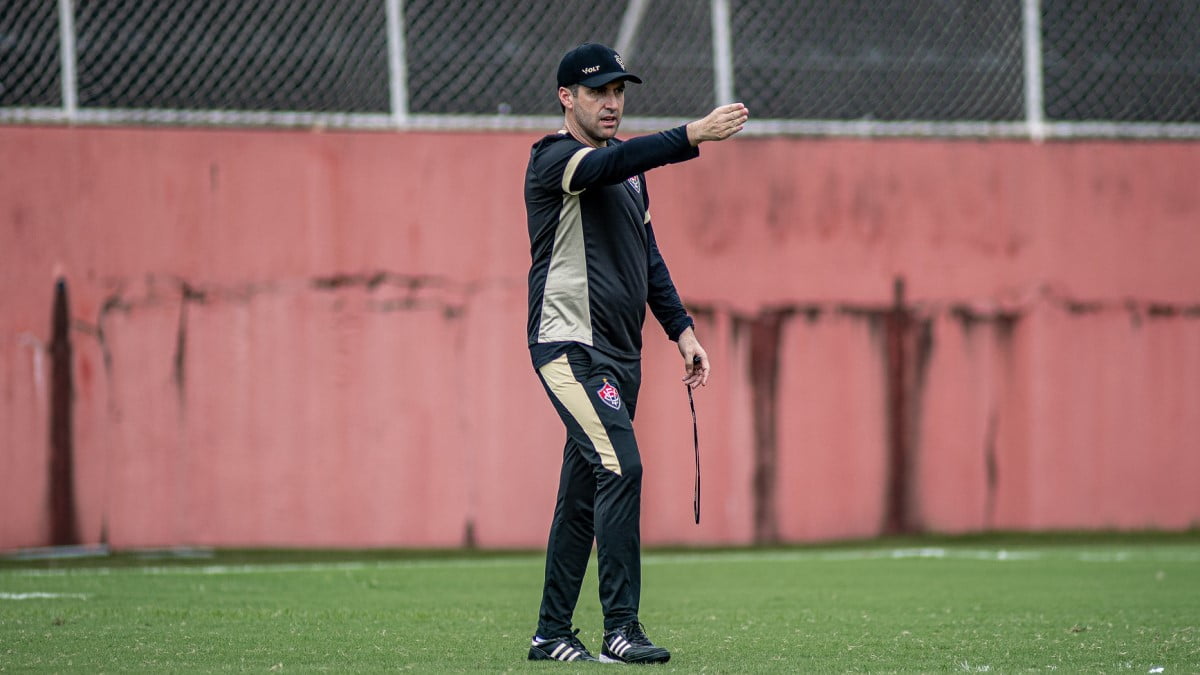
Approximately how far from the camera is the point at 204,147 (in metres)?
9.27

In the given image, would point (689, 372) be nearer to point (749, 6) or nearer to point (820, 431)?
point (820, 431)

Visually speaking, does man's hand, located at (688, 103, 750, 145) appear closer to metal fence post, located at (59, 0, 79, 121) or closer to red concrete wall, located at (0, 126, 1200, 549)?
red concrete wall, located at (0, 126, 1200, 549)

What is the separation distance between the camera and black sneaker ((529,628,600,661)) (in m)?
4.66

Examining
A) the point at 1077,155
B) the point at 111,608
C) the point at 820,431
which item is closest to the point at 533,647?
the point at 111,608

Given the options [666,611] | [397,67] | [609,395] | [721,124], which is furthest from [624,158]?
[397,67]

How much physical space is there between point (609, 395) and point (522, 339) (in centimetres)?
483

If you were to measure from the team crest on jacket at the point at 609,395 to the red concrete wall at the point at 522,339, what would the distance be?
4816mm

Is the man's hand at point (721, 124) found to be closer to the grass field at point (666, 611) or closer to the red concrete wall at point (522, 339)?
the grass field at point (666, 611)

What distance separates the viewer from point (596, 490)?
473 centimetres

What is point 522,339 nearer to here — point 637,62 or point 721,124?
point 637,62

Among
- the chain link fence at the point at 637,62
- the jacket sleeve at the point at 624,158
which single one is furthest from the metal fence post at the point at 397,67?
the jacket sleeve at the point at 624,158

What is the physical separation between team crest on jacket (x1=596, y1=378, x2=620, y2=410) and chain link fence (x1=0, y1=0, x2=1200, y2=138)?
5.19 metres

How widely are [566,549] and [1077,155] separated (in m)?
6.50

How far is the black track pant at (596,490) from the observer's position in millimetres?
4605
